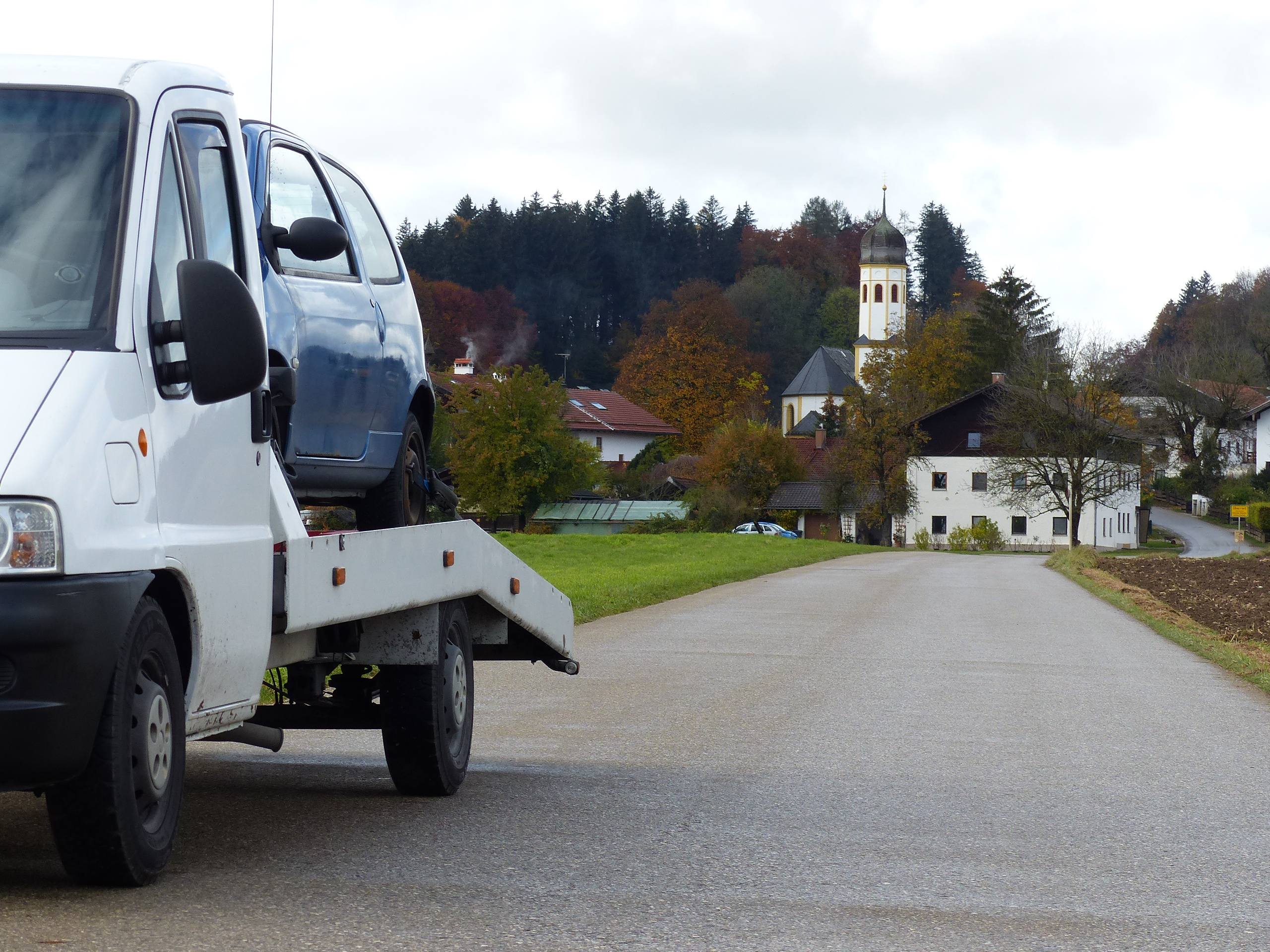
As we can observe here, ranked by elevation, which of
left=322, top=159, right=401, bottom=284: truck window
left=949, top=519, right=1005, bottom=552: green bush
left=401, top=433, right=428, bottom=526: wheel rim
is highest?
left=322, top=159, right=401, bottom=284: truck window

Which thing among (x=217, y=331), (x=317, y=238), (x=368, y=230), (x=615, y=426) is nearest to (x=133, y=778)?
(x=217, y=331)

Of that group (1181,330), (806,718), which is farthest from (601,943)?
(1181,330)

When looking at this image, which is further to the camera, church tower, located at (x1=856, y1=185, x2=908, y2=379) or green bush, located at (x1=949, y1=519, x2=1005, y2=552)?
church tower, located at (x1=856, y1=185, x2=908, y2=379)

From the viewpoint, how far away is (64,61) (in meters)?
5.08

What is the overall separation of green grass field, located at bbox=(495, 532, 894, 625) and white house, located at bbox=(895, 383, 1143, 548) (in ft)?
81.1

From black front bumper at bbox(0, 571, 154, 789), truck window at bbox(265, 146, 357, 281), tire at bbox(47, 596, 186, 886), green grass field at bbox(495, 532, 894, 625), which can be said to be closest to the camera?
black front bumper at bbox(0, 571, 154, 789)

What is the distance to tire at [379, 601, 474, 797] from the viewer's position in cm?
680

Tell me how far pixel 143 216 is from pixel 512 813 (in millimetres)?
2901

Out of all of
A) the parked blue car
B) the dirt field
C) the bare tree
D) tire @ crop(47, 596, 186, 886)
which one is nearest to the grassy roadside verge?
the dirt field

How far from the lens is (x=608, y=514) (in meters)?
80.8

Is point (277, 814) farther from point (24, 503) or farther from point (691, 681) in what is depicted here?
point (691, 681)

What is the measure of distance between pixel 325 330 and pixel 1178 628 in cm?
1583

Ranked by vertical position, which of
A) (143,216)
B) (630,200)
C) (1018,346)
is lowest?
(143,216)

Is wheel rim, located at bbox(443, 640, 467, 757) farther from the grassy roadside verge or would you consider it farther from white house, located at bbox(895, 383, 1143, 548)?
white house, located at bbox(895, 383, 1143, 548)
